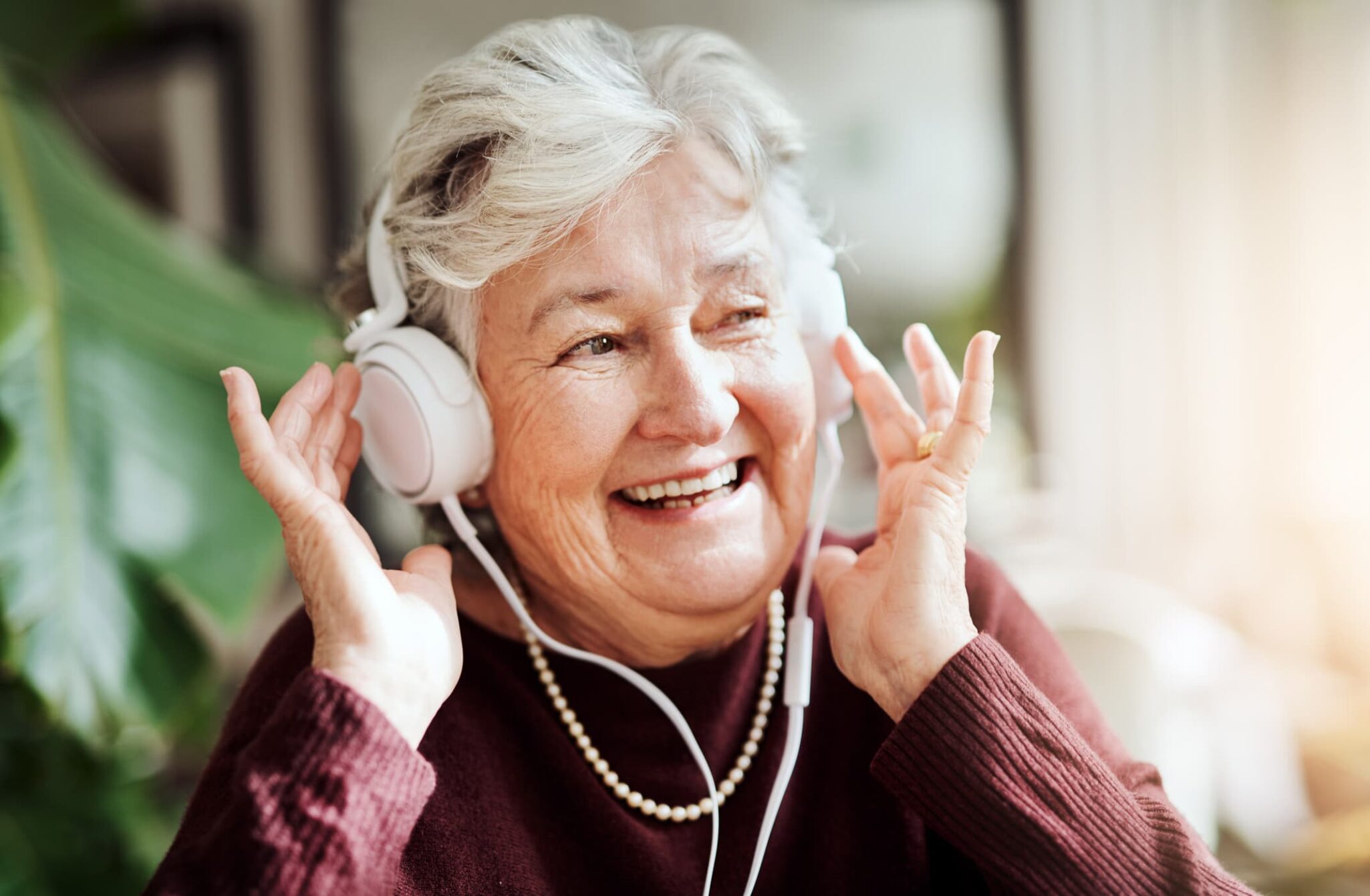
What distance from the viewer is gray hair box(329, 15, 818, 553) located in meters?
0.96

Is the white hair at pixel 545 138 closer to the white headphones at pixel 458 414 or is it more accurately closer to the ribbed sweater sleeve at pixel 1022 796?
the white headphones at pixel 458 414

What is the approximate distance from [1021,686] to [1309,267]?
181 cm

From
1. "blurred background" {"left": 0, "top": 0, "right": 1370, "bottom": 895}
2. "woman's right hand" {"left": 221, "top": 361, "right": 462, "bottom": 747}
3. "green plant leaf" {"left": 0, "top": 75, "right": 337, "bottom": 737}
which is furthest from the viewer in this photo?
"blurred background" {"left": 0, "top": 0, "right": 1370, "bottom": 895}

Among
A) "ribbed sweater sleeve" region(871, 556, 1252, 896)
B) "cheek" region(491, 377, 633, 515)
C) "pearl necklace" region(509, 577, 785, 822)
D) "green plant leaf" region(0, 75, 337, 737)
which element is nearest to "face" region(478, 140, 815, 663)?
"cheek" region(491, 377, 633, 515)

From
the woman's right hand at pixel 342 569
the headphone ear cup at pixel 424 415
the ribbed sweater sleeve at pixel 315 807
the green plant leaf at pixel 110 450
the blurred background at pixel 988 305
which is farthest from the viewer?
the blurred background at pixel 988 305

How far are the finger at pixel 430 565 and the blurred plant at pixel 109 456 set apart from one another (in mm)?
427

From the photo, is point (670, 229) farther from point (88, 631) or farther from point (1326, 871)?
point (1326, 871)

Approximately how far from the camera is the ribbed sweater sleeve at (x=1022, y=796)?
90 cm

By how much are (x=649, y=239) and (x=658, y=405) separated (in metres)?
0.15

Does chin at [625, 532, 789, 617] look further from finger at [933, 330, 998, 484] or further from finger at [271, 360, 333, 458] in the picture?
finger at [271, 360, 333, 458]

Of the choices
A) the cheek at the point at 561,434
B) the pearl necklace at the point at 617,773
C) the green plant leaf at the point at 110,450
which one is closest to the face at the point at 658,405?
the cheek at the point at 561,434

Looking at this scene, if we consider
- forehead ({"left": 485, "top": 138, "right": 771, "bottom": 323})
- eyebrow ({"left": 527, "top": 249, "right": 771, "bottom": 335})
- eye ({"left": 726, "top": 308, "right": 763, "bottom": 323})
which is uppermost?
forehead ({"left": 485, "top": 138, "right": 771, "bottom": 323})

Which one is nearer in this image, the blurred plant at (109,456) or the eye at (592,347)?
the eye at (592,347)

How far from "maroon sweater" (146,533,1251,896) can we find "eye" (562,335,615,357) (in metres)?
0.34
